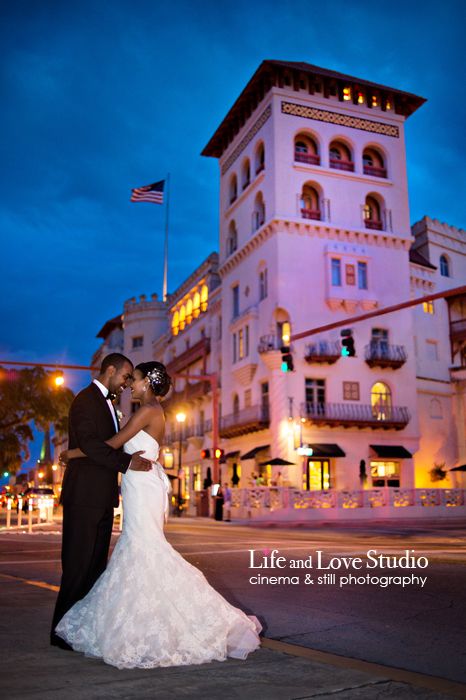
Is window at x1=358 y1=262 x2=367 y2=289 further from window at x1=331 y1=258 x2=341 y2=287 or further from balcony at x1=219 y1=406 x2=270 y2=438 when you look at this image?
balcony at x1=219 y1=406 x2=270 y2=438

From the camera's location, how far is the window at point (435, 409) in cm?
4303

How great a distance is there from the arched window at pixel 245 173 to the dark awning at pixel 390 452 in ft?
60.6

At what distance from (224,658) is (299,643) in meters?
0.92

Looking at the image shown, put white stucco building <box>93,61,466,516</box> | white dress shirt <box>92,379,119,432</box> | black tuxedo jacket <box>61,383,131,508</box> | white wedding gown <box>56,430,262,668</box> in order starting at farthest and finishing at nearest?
1. white stucco building <box>93,61,466,516</box>
2. white dress shirt <box>92,379,119,432</box>
3. black tuxedo jacket <box>61,383,131,508</box>
4. white wedding gown <box>56,430,262,668</box>

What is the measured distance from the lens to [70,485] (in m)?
5.49

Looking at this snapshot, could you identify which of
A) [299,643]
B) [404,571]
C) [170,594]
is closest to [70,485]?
[170,594]

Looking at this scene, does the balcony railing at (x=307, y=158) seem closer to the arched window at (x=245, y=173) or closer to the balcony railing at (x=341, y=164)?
the balcony railing at (x=341, y=164)

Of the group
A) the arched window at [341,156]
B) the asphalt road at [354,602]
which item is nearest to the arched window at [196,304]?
the arched window at [341,156]

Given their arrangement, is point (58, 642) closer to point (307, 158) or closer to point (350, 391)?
point (350, 391)

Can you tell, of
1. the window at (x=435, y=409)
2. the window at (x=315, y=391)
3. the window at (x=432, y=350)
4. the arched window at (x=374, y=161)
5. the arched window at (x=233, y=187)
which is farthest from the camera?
the arched window at (x=233, y=187)

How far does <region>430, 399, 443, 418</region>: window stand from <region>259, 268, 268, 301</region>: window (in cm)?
1235

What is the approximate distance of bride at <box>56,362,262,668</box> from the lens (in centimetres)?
478

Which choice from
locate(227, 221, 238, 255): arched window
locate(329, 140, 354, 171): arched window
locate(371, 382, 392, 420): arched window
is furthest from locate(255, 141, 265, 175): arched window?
locate(371, 382, 392, 420): arched window

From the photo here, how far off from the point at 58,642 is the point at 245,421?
34.3 m
